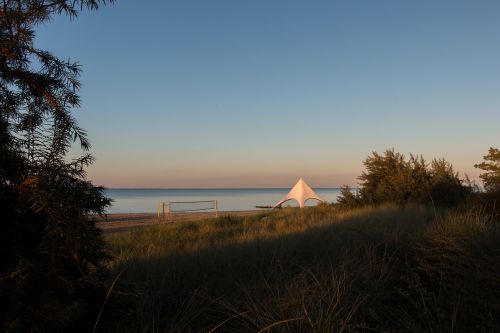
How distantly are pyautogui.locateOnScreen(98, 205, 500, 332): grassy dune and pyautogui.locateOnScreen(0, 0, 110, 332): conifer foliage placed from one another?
1.38 ft

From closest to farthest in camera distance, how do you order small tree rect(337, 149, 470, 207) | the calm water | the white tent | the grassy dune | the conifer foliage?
the conifer foliage, the grassy dune, small tree rect(337, 149, 470, 207), the white tent, the calm water

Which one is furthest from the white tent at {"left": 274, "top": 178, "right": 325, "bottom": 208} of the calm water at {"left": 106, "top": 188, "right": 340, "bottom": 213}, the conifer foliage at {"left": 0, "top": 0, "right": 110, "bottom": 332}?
the conifer foliage at {"left": 0, "top": 0, "right": 110, "bottom": 332}

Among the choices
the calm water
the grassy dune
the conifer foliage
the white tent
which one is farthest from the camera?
the calm water

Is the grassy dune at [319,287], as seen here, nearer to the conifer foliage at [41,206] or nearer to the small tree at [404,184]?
the conifer foliage at [41,206]

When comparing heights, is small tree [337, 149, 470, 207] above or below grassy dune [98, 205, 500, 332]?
above

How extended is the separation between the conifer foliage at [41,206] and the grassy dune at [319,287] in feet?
1.38

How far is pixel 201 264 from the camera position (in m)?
5.45

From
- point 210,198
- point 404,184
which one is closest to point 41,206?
point 404,184

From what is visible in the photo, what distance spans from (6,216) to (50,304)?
1.91 feet

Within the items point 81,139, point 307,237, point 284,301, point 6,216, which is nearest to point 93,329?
point 6,216

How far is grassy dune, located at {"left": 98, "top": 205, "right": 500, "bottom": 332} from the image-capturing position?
347 centimetres

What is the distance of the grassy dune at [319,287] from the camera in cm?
347

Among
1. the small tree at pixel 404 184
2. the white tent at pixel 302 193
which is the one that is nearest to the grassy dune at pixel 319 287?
the small tree at pixel 404 184

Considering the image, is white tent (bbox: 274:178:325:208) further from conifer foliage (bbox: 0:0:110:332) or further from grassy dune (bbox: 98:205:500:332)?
conifer foliage (bbox: 0:0:110:332)
